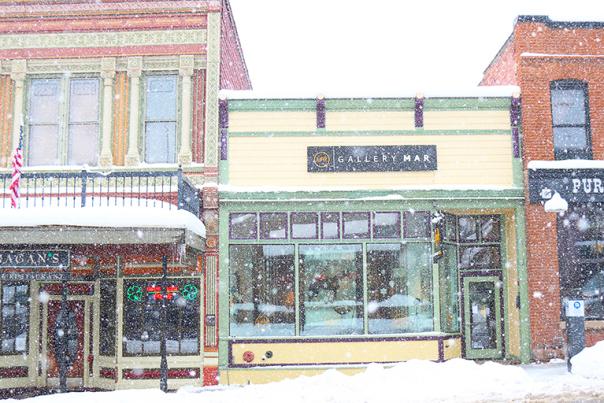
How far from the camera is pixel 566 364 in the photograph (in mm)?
14008

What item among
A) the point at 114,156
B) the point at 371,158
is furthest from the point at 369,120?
the point at 114,156

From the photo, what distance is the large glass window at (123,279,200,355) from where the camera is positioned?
1449cm

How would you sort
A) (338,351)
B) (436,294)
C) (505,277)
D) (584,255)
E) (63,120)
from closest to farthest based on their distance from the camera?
(338,351)
(436,294)
(584,255)
(63,120)
(505,277)

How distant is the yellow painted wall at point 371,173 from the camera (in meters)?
14.9

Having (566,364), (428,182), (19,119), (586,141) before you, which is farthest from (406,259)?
(19,119)

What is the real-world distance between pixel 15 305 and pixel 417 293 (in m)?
8.38

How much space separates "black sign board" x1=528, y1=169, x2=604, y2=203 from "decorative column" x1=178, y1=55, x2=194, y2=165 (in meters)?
7.15

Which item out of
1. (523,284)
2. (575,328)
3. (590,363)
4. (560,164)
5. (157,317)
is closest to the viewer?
(590,363)

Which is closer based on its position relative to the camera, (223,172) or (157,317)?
(157,317)

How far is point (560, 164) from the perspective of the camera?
14883mm

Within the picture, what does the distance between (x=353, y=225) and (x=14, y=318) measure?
289 inches

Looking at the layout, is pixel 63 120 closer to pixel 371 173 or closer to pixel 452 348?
pixel 371 173

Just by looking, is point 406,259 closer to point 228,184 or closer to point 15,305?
point 228,184

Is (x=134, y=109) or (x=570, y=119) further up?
(x=134, y=109)
